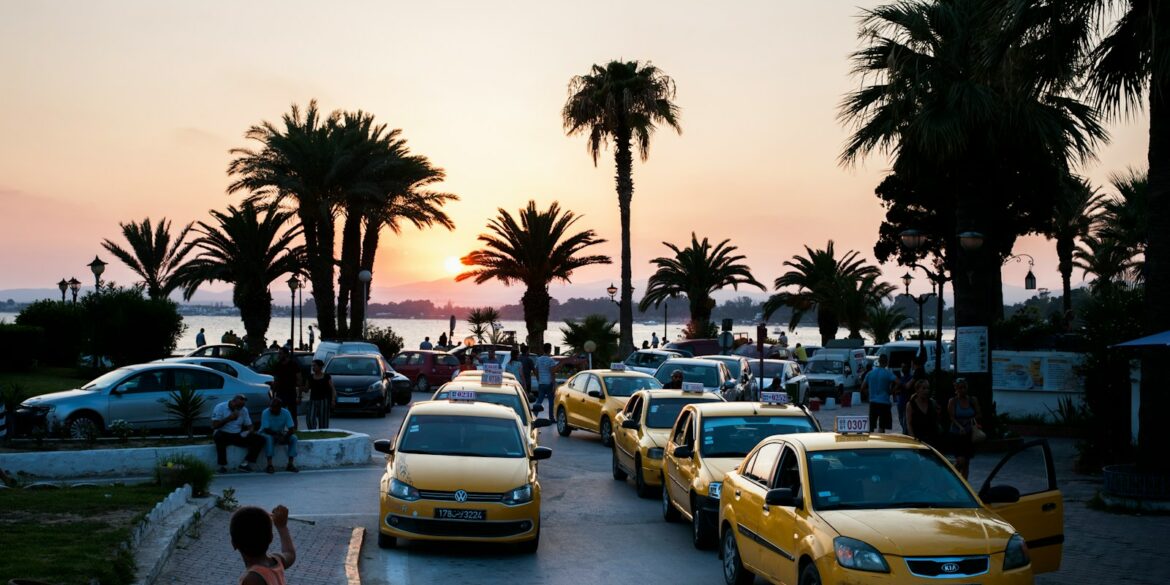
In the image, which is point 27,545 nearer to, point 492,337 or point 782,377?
point 782,377

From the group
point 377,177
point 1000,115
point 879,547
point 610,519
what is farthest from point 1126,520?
point 377,177

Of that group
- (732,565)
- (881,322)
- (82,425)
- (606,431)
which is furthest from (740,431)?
(881,322)

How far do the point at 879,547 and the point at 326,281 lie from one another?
43547mm

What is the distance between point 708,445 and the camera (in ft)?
46.0

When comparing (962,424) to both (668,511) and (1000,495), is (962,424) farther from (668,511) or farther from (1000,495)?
(1000,495)

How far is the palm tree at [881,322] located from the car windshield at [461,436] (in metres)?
59.9

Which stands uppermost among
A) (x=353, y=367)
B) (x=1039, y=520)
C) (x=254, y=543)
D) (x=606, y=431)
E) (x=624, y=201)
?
(x=624, y=201)

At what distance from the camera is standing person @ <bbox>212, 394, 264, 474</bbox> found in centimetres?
1884

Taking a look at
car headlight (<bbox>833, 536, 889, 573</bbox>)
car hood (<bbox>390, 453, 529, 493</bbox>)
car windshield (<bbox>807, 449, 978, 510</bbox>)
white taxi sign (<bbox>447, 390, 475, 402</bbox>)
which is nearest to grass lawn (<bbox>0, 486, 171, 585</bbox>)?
car hood (<bbox>390, 453, 529, 493</bbox>)

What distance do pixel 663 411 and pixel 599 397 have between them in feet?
21.3

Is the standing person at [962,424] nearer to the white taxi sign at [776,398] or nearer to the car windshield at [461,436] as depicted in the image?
the white taxi sign at [776,398]

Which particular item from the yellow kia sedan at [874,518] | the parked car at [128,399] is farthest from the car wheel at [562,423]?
the yellow kia sedan at [874,518]

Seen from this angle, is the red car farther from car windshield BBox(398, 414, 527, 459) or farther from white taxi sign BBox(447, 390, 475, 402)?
car windshield BBox(398, 414, 527, 459)

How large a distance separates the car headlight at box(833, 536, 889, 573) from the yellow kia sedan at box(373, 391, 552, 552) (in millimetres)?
5109
